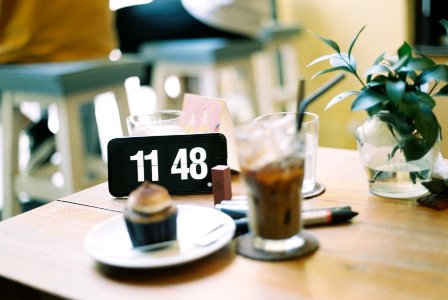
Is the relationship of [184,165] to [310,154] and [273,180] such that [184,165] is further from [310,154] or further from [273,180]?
[273,180]

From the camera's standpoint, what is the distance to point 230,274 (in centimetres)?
79

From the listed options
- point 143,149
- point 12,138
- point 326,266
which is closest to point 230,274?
point 326,266

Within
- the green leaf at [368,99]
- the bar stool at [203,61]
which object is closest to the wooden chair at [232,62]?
the bar stool at [203,61]

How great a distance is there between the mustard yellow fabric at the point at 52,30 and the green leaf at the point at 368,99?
1.43 meters

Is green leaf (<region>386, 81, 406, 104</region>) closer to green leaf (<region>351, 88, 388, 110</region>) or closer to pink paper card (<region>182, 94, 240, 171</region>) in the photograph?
green leaf (<region>351, 88, 388, 110</region>)

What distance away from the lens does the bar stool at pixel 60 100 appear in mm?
1958

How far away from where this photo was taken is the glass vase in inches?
40.3

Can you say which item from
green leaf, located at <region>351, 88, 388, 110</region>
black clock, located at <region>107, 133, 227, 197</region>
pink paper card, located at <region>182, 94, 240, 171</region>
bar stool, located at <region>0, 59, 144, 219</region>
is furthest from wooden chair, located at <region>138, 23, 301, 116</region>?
green leaf, located at <region>351, 88, 388, 110</region>

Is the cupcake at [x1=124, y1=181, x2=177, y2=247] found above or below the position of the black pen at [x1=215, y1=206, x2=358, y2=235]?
above

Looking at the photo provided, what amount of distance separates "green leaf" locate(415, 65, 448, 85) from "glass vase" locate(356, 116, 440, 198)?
3.7 inches

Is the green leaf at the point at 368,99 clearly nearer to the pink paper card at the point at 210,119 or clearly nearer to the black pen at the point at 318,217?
the black pen at the point at 318,217

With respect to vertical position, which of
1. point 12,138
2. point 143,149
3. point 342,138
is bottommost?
point 342,138

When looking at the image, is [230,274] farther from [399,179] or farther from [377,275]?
[399,179]

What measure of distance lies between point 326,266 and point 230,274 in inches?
5.0
